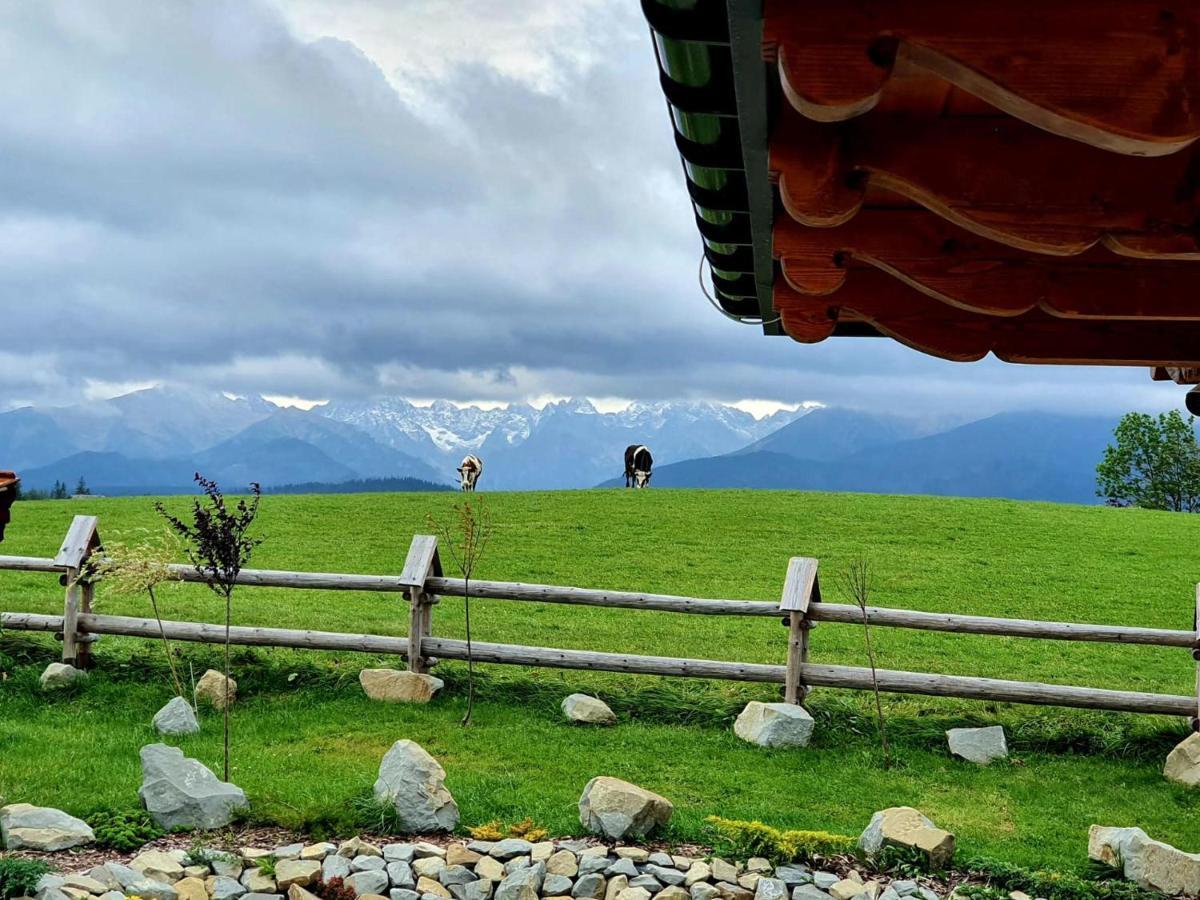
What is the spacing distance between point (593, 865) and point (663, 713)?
→ 12.6ft

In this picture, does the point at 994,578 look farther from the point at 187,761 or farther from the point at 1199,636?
the point at 187,761

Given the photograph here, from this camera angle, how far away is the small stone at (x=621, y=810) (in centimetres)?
650

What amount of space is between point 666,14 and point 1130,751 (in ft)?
30.3

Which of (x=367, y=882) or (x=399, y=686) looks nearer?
(x=367, y=882)

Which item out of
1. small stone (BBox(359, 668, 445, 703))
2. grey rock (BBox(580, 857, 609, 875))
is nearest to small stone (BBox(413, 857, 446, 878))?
grey rock (BBox(580, 857, 609, 875))

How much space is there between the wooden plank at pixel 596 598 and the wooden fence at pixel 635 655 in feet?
0.04

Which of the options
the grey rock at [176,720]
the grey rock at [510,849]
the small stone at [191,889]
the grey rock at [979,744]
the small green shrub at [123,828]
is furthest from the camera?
the grey rock at [979,744]

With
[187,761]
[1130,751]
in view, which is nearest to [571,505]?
[1130,751]

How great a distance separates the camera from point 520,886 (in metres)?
5.75

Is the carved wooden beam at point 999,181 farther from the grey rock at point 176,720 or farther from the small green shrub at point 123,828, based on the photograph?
the grey rock at point 176,720

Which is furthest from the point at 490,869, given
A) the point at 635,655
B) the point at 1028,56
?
the point at 1028,56

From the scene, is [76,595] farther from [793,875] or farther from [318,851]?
[793,875]

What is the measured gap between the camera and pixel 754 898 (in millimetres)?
5816

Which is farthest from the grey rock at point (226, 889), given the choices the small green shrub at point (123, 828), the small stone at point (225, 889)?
the small green shrub at point (123, 828)
